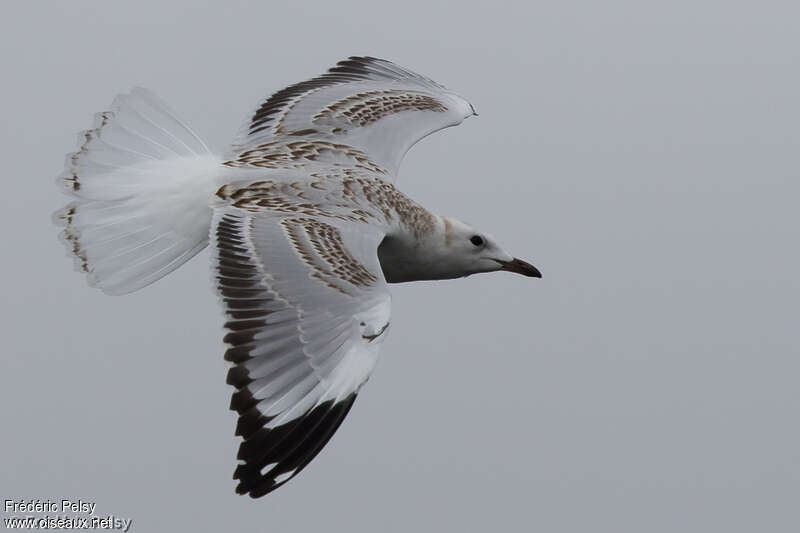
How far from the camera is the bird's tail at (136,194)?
7.11 metres

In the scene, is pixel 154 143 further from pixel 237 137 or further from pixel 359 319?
pixel 359 319

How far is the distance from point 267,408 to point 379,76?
4036 mm

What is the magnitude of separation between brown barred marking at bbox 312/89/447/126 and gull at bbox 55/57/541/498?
0.01 m

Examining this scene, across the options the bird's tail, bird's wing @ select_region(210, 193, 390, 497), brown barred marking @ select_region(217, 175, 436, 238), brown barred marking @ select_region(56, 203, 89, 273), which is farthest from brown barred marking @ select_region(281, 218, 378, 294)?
brown barred marking @ select_region(56, 203, 89, 273)

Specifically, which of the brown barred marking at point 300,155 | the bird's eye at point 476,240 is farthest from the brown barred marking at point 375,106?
the bird's eye at point 476,240

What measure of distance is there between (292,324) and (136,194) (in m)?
1.74

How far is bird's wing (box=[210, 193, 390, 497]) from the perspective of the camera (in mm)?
5758

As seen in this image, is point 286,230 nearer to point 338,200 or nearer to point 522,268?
point 338,200

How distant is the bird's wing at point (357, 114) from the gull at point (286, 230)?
0.04ft

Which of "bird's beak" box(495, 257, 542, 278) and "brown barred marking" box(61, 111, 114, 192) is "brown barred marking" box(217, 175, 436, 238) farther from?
"brown barred marking" box(61, 111, 114, 192)

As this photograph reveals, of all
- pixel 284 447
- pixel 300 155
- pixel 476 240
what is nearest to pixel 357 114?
pixel 300 155

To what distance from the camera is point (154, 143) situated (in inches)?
309

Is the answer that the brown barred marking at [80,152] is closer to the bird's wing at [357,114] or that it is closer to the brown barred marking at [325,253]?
the bird's wing at [357,114]

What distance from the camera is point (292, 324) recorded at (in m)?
6.12
